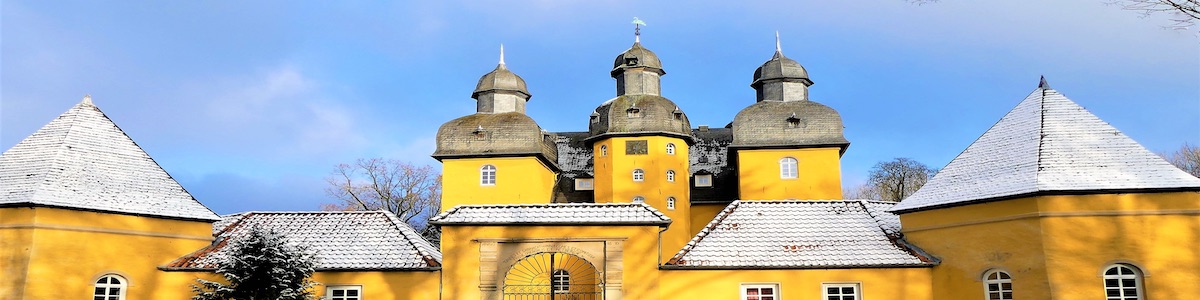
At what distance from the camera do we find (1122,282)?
16.6m

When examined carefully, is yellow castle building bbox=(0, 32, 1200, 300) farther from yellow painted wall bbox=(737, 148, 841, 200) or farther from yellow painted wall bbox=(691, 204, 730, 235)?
yellow painted wall bbox=(691, 204, 730, 235)

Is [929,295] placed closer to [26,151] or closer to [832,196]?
[832,196]

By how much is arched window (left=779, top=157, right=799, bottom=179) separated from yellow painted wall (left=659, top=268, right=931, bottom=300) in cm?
1386

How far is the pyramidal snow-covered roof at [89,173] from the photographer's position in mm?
18469

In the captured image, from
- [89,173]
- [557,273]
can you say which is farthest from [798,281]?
[89,173]

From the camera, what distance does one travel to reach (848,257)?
62.5 feet

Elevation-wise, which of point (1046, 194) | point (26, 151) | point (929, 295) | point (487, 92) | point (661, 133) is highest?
point (487, 92)

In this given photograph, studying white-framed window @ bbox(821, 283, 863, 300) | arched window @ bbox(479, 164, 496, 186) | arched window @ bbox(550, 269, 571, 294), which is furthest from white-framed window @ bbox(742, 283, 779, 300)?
arched window @ bbox(479, 164, 496, 186)

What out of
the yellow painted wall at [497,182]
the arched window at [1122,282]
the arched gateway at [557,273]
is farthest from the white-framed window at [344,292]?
the arched window at [1122,282]

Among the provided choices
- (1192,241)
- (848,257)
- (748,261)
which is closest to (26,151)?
(748,261)

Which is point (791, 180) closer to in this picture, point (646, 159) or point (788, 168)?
point (788, 168)

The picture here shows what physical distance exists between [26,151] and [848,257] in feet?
58.2

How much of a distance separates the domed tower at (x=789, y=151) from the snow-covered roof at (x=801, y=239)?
421 inches

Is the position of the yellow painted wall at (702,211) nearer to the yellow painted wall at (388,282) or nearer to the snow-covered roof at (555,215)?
the snow-covered roof at (555,215)
